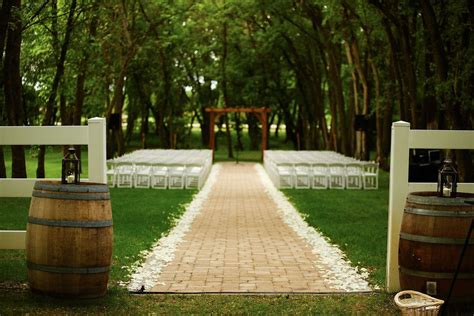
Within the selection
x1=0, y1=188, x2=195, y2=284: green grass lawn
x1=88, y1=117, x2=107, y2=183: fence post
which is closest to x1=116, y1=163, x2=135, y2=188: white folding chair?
x1=0, y1=188, x2=195, y2=284: green grass lawn

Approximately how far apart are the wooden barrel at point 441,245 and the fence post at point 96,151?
2.71 meters

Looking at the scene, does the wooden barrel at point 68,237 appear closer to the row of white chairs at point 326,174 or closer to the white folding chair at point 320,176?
the row of white chairs at point 326,174

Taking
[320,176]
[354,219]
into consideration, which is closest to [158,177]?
[320,176]

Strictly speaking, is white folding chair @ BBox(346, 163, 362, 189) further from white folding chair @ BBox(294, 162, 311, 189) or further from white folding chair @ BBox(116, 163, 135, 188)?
white folding chair @ BBox(116, 163, 135, 188)

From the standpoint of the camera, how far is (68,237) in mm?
6211

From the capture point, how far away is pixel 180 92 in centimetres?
4800

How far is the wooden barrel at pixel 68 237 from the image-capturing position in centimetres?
621

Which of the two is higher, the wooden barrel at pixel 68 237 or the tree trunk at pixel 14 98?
the tree trunk at pixel 14 98

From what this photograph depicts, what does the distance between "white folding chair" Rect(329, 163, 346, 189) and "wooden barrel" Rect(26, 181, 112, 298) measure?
16775 mm

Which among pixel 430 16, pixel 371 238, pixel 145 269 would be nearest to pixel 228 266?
pixel 145 269

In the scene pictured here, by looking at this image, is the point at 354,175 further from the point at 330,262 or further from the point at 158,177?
the point at 330,262

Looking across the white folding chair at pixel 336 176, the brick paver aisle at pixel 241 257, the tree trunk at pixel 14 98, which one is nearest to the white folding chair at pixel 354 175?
the white folding chair at pixel 336 176

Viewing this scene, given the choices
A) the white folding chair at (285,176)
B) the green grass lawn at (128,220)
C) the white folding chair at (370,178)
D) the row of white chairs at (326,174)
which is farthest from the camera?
the white folding chair at (285,176)

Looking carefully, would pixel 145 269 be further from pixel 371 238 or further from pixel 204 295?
pixel 371 238
